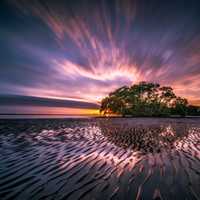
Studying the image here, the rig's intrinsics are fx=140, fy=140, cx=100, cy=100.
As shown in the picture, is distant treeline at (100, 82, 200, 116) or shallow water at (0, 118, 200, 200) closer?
shallow water at (0, 118, 200, 200)

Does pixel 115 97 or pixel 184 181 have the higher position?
pixel 115 97

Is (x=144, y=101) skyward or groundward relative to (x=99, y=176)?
skyward

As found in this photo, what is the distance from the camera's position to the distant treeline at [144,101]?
6825 centimetres

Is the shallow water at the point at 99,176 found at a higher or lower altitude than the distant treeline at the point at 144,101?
lower

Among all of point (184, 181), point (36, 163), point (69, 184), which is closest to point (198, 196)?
point (184, 181)

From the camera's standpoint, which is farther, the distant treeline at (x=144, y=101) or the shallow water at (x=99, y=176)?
the distant treeline at (x=144, y=101)

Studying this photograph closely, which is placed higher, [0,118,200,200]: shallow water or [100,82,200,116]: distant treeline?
[100,82,200,116]: distant treeline

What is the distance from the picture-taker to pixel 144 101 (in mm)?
68688

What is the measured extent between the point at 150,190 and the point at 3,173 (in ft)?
16.6

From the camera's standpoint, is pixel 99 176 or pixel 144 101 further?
pixel 144 101

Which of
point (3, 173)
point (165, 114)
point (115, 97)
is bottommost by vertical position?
point (3, 173)

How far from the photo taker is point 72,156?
23.9 feet

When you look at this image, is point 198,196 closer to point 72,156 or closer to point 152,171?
point 152,171

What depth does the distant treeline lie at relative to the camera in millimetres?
68250
